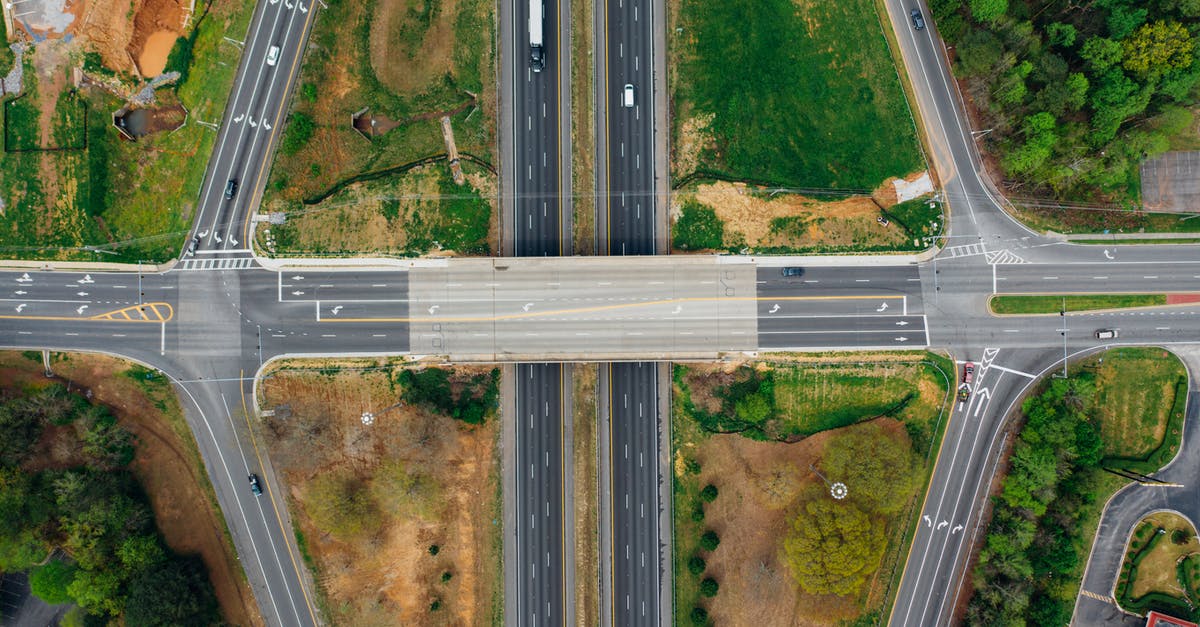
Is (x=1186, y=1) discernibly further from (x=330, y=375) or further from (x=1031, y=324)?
(x=330, y=375)

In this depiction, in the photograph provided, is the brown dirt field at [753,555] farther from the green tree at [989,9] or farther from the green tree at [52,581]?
the green tree at [52,581]

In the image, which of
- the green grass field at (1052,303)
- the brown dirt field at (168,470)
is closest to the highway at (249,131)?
the brown dirt field at (168,470)

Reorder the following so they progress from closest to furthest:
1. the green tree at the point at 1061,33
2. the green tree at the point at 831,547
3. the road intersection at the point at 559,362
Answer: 1. the green tree at the point at 831,547
2. the green tree at the point at 1061,33
3. the road intersection at the point at 559,362

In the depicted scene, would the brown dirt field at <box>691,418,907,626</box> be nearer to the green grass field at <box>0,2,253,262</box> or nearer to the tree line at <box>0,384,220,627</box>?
the tree line at <box>0,384,220,627</box>

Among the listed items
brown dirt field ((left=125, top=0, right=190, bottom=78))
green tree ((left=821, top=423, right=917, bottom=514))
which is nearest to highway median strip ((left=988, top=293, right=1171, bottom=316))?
green tree ((left=821, top=423, right=917, bottom=514))

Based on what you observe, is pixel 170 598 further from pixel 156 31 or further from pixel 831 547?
pixel 831 547
